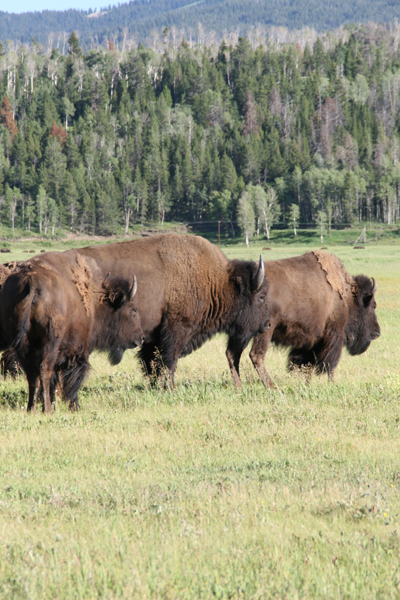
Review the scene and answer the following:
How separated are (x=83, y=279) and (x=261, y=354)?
9.59 ft

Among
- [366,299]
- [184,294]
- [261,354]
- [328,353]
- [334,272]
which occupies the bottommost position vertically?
[328,353]

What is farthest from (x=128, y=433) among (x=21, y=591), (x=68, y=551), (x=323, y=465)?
(x=21, y=591)

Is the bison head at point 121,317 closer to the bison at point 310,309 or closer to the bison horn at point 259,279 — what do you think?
the bison at point 310,309

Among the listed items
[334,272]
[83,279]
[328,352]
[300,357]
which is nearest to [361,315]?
[334,272]

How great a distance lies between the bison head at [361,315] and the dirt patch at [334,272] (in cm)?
25

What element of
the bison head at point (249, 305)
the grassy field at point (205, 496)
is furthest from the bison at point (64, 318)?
the bison head at point (249, 305)

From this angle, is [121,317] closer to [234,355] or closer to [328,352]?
[234,355]

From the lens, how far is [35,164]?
430ft

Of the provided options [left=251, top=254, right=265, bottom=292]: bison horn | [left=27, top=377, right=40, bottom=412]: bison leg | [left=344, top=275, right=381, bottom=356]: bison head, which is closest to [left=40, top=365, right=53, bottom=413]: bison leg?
[left=27, top=377, right=40, bottom=412]: bison leg

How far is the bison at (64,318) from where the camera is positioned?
6.90m

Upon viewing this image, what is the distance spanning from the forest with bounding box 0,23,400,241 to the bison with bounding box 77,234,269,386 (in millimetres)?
92292

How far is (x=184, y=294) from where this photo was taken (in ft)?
30.1

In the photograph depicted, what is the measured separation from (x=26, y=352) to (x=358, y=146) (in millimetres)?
135292

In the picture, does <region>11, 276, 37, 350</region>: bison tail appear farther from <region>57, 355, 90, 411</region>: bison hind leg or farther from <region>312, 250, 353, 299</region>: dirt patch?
<region>312, 250, 353, 299</region>: dirt patch
